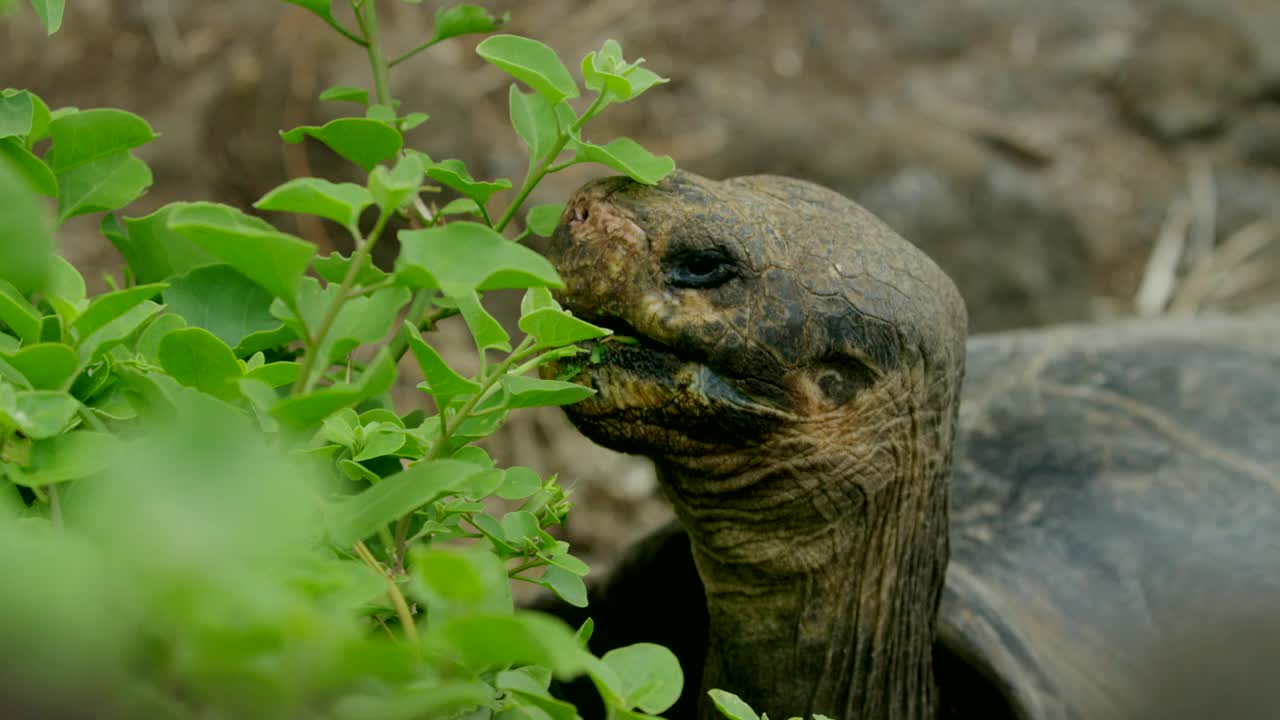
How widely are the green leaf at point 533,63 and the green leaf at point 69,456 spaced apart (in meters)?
0.35

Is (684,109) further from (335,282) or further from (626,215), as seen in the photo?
(335,282)

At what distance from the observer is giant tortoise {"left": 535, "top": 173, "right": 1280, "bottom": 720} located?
3.93 feet

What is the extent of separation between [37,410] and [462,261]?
218 mm

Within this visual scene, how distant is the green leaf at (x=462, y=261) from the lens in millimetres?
604

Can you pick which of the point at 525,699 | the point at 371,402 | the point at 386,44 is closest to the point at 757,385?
the point at 371,402

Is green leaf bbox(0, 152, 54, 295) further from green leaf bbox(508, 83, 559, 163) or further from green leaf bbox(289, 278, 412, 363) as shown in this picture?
green leaf bbox(508, 83, 559, 163)

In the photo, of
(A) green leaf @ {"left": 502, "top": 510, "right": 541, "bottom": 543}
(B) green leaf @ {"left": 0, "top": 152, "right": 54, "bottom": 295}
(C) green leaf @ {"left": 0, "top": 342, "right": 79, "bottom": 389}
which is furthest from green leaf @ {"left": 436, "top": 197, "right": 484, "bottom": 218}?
(B) green leaf @ {"left": 0, "top": 152, "right": 54, "bottom": 295}

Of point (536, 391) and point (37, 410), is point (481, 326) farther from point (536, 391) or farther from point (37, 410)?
point (37, 410)

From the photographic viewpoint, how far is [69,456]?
2.16 feet

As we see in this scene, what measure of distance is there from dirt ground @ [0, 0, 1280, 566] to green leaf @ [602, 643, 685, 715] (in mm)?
2696

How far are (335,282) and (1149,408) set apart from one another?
1475 millimetres

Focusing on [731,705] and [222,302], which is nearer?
[731,705]

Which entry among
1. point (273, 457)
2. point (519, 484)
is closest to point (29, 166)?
point (519, 484)

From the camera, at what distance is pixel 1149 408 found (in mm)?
2010
